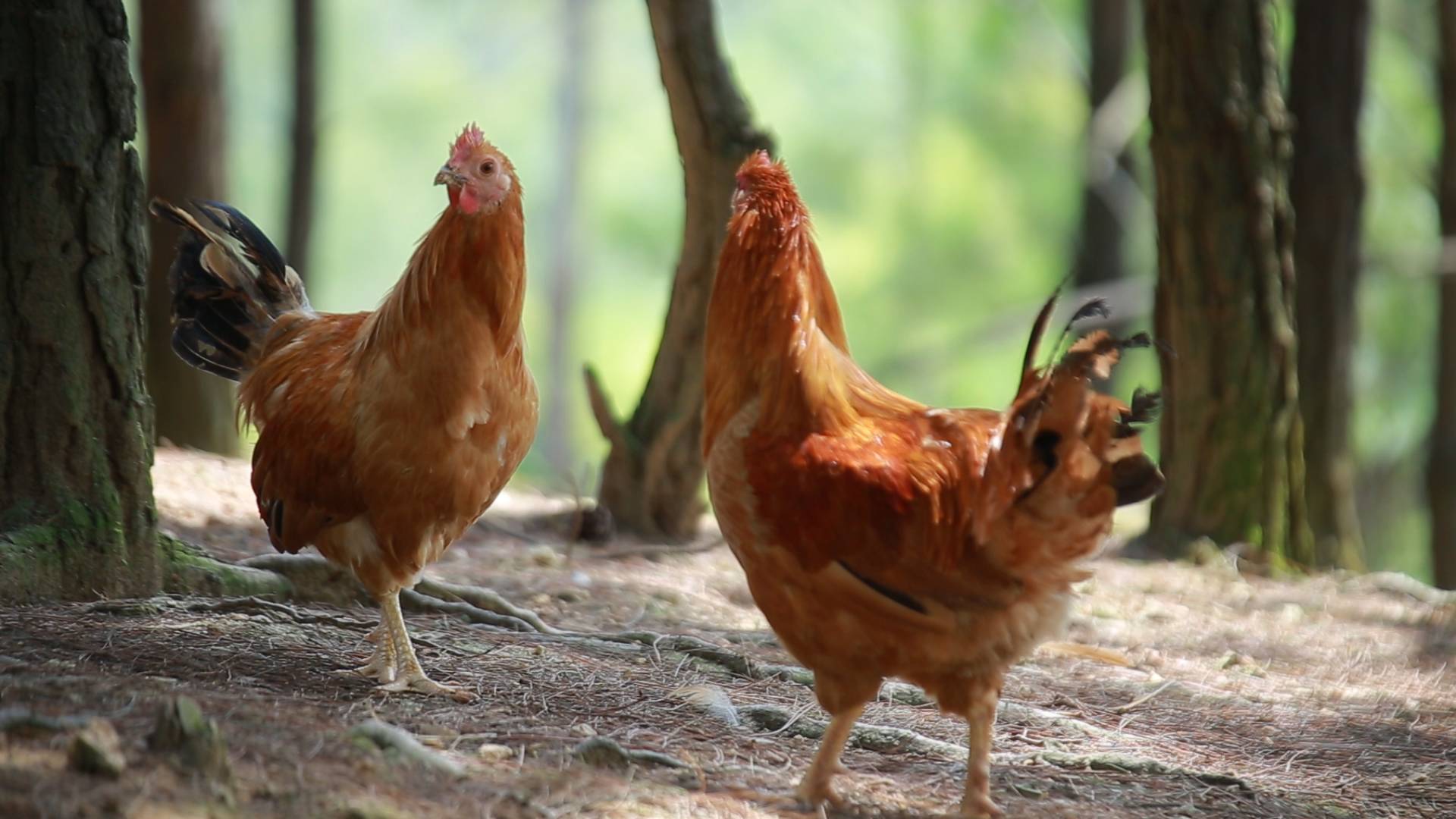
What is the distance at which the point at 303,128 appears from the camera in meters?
11.7

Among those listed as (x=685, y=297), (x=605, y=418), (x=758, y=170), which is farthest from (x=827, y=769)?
(x=605, y=418)

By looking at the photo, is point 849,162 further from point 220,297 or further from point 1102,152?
point 220,297

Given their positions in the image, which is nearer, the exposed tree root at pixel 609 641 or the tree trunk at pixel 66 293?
the exposed tree root at pixel 609 641

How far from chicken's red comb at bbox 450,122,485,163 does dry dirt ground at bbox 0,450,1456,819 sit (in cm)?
195

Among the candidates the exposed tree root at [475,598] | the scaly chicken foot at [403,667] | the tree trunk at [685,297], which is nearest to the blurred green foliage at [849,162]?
the tree trunk at [685,297]

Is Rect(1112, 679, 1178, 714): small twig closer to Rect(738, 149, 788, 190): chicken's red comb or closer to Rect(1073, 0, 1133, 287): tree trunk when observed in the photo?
→ Rect(738, 149, 788, 190): chicken's red comb

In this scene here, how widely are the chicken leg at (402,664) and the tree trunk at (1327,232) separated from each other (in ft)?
23.2

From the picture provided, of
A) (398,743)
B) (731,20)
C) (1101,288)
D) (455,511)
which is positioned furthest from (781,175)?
(731,20)

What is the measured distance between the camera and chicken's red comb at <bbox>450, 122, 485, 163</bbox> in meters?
4.60

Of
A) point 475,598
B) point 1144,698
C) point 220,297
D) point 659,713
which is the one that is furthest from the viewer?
point 475,598

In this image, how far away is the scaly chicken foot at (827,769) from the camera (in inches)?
151

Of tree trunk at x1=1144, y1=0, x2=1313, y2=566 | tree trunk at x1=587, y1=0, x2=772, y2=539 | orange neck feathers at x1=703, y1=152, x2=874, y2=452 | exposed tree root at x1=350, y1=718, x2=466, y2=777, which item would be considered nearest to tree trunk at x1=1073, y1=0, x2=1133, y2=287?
tree trunk at x1=1144, y1=0, x2=1313, y2=566

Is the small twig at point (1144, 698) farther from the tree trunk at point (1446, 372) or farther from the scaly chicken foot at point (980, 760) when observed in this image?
the tree trunk at point (1446, 372)

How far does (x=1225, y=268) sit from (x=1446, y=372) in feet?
16.1
